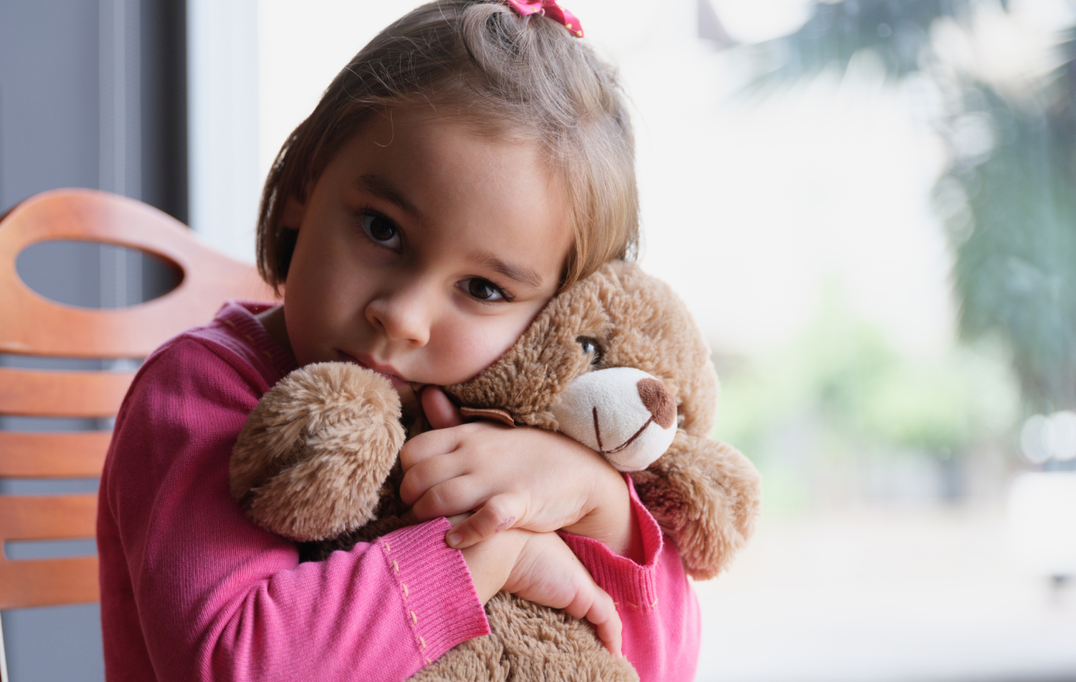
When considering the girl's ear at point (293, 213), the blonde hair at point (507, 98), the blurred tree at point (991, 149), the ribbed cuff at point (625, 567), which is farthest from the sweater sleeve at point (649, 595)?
the blurred tree at point (991, 149)

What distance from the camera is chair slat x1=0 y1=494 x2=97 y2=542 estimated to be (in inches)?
31.1

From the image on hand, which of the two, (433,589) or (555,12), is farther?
(555,12)

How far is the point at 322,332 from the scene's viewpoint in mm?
543

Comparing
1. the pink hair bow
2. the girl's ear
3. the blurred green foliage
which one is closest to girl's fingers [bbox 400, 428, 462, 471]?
the girl's ear

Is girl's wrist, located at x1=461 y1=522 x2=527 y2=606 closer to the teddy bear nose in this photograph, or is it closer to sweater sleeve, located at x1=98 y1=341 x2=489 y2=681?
sweater sleeve, located at x1=98 y1=341 x2=489 y2=681

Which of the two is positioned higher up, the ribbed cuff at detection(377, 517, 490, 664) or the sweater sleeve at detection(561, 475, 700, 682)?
the ribbed cuff at detection(377, 517, 490, 664)

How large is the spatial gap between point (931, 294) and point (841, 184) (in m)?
0.26

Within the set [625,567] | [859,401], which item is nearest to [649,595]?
[625,567]

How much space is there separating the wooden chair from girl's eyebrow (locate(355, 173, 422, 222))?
0.49 meters

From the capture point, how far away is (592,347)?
572 millimetres

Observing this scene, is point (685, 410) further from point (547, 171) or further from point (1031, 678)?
point (1031, 678)

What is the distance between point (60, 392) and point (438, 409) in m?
0.54

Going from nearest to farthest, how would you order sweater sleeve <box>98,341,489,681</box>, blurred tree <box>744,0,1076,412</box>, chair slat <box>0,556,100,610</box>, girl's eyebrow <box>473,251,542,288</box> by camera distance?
sweater sleeve <box>98,341,489,681</box>, girl's eyebrow <box>473,251,542,288</box>, chair slat <box>0,556,100,610</box>, blurred tree <box>744,0,1076,412</box>

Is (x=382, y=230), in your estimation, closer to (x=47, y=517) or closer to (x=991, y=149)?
(x=47, y=517)
